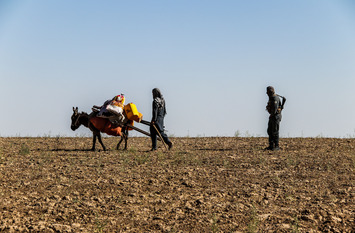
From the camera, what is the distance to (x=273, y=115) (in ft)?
49.7

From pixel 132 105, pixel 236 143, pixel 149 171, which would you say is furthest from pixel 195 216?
pixel 236 143

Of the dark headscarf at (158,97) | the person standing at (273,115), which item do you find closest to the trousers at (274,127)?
the person standing at (273,115)

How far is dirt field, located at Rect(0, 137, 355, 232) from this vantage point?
7.79 m

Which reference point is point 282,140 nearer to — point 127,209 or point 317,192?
point 317,192

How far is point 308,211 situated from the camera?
8.41 meters

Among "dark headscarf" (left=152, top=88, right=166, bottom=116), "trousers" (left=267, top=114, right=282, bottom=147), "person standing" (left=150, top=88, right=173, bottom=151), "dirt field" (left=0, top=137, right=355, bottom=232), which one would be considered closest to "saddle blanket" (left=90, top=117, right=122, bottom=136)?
"dirt field" (left=0, top=137, right=355, bottom=232)

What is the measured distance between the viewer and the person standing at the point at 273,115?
1502cm

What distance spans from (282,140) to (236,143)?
1930 millimetres

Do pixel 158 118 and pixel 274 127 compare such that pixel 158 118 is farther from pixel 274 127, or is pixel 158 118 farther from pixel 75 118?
pixel 274 127

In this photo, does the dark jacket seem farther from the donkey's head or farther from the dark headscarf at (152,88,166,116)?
the donkey's head

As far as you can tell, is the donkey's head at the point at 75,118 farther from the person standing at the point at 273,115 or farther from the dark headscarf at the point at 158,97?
the person standing at the point at 273,115

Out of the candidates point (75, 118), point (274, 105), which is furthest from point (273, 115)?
point (75, 118)

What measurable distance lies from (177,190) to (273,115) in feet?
21.1

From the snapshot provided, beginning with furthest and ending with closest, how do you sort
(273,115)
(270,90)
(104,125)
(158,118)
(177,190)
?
(273,115), (270,90), (158,118), (104,125), (177,190)
